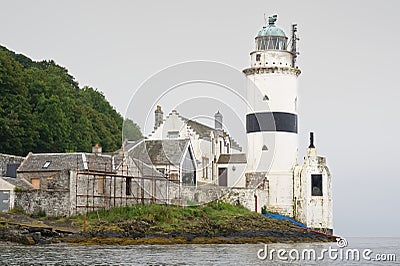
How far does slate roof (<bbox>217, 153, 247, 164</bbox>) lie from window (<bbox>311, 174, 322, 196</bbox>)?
555 centimetres

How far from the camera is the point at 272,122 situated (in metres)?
51.3

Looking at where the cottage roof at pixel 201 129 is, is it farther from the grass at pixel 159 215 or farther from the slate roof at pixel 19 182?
the slate roof at pixel 19 182

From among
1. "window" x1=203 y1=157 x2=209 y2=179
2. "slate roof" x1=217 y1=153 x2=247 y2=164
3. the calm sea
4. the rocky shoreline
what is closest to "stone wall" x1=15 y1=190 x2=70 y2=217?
the rocky shoreline

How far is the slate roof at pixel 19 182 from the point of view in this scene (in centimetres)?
3725

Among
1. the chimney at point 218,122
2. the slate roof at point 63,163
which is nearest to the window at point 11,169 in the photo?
the slate roof at point 63,163

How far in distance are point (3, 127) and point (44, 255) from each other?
64.5ft

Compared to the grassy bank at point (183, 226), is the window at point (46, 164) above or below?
above

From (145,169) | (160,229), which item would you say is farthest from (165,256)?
(145,169)

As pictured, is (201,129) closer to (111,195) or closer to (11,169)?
(111,195)

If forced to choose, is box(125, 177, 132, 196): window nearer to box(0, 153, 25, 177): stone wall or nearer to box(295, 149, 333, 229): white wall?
box(0, 153, 25, 177): stone wall

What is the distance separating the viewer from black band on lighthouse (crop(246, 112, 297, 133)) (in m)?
51.3

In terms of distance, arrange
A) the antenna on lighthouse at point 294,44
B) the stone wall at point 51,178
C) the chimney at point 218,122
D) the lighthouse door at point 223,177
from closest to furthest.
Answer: the stone wall at point 51,178 → the antenna on lighthouse at point 294,44 → the lighthouse door at point 223,177 → the chimney at point 218,122

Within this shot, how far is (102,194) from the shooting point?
130 ft

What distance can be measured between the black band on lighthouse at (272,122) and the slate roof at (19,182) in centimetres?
1820
